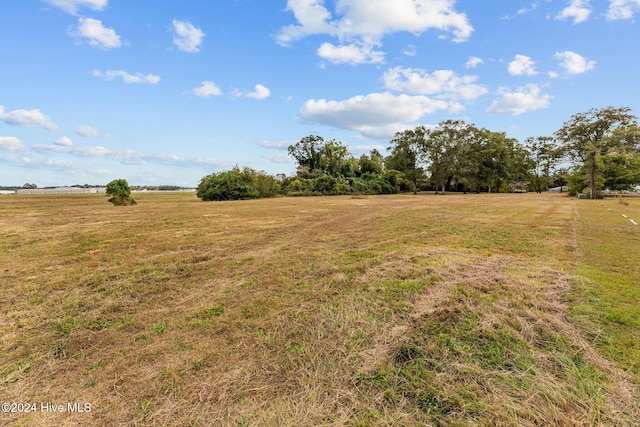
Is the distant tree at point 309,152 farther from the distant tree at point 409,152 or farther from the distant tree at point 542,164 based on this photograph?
the distant tree at point 542,164

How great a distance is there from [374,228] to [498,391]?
25.3 ft

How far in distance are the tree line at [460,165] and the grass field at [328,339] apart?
28.9 meters

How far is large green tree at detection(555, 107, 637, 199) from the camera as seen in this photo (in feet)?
86.3

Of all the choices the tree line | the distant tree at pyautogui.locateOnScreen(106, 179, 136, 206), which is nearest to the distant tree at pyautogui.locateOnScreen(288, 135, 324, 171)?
the tree line

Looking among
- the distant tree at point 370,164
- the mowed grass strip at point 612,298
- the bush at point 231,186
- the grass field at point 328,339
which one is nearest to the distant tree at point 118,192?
the bush at point 231,186

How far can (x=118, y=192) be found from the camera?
23.2 metres

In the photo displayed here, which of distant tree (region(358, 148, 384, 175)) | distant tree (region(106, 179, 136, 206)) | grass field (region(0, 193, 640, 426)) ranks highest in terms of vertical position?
distant tree (region(358, 148, 384, 175))

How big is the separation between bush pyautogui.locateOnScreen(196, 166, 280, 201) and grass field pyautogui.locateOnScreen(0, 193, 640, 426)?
27465 millimetres

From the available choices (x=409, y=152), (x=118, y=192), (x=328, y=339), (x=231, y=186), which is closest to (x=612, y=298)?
(x=328, y=339)

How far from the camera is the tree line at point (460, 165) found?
2756 cm

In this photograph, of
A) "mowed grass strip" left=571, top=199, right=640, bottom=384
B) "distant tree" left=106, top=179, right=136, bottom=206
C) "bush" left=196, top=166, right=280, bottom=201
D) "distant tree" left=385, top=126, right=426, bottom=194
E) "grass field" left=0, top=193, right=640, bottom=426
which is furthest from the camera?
"distant tree" left=385, top=126, right=426, bottom=194

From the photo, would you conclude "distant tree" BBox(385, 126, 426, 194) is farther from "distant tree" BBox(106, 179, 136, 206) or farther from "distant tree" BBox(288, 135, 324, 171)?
"distant tree" BBox(106, 179, 136, 206)

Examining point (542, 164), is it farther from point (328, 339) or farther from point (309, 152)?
point (328, 339)

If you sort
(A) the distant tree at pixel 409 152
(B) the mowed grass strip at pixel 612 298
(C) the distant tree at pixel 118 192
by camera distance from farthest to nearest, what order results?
(A) the distant tree at pixel 409 152 < (C) the distant tree at pixel 118 192 < (B) the mowed grass strip at pixel 612 298
